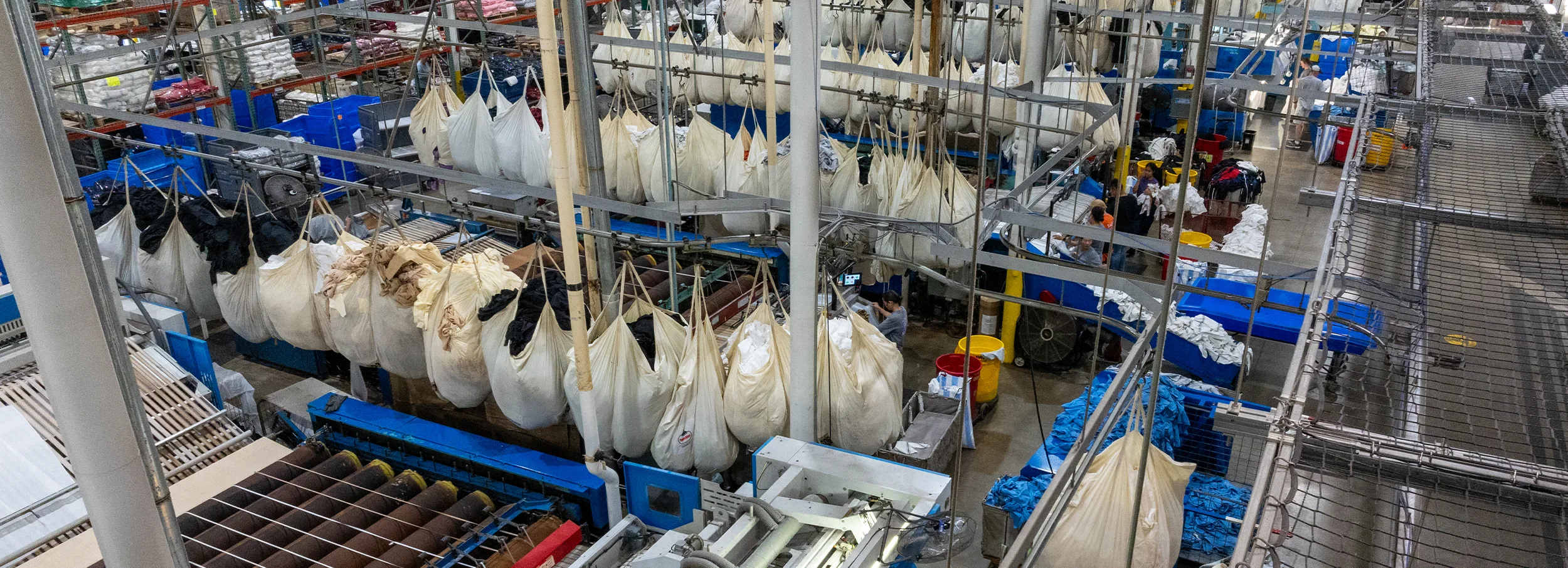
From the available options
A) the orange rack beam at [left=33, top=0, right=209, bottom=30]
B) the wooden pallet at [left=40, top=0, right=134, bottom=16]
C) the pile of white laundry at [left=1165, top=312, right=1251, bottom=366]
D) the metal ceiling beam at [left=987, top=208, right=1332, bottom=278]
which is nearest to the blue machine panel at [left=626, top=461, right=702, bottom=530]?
the metal ceiling beam at [left=987, top=208, right=1332, bottom=278]

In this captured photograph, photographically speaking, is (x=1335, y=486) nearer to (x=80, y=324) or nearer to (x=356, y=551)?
(x=80, y=324)

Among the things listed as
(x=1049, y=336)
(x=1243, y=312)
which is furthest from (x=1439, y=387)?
(x=1049, y=336)

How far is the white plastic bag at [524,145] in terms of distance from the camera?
7.84 metres

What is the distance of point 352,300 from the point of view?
6.80m

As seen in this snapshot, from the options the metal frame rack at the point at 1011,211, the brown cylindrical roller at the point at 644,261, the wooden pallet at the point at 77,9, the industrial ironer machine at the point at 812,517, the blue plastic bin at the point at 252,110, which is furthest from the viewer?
the blue plastic bin at the point at 252,110

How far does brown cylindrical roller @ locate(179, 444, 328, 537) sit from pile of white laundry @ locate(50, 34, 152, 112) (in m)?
6.15

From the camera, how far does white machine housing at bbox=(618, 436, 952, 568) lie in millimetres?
3424

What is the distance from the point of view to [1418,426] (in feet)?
8.38

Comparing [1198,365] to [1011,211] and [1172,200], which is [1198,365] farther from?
[1011,211]

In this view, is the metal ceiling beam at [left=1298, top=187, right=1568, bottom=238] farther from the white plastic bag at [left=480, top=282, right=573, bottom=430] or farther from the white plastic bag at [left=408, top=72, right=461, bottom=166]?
the white plastic bag at [left=408, top=72, right=461, bottom=166]

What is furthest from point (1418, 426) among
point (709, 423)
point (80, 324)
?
point (709, 423)

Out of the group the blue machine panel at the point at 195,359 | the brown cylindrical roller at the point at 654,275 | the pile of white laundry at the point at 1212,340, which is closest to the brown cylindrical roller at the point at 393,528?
the blue machine panel at the point at 195,359

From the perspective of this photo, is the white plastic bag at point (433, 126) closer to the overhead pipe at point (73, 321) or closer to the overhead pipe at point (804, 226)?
the overhead pipe at point (804, 226)

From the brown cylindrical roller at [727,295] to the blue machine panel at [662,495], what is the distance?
2.15 meters
